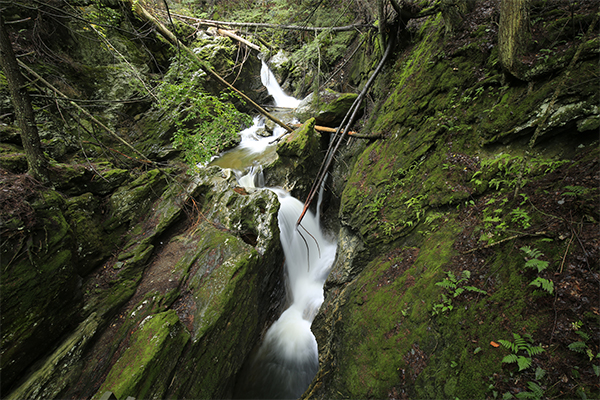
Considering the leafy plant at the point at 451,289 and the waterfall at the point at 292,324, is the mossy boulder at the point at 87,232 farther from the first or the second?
the leafy plant at the point at 451,289

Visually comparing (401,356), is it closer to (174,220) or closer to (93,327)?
(93,327)

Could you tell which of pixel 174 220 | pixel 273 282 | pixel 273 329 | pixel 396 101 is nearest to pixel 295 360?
pixel 273 329

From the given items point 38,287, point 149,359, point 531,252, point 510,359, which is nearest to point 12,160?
point 38,287

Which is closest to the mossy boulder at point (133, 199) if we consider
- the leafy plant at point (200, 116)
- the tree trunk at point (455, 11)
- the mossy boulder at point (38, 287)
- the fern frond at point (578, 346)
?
Answer: the mossy boulder at point (38, 287)

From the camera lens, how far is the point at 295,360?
595 cm

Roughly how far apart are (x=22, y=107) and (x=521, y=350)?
7.38m

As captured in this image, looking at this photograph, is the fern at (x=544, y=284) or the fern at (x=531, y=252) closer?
the fern at (x=544, y=284)

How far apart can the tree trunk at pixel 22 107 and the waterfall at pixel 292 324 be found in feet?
17.2

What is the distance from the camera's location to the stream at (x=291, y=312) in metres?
5.67

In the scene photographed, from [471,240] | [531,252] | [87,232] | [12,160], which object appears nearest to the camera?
[531,252]

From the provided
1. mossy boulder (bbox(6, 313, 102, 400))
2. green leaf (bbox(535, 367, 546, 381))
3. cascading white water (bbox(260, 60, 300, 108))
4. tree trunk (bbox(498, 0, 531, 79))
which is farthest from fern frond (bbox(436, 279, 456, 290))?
cascading white water (bbox(260, 60, 300, 108))

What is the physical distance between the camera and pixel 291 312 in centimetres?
705

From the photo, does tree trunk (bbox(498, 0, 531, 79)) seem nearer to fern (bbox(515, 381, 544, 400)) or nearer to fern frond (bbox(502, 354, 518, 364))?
fern frond (bbox(502, 354, 518, 364))

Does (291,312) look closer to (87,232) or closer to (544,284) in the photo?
(87,232)
